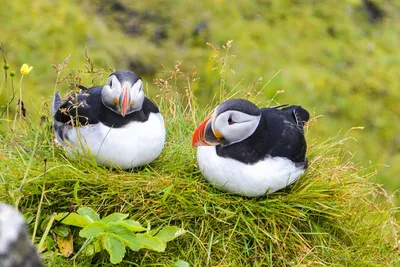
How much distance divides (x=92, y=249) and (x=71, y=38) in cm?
289

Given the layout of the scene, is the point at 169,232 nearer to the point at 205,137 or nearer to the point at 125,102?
the point at 205,137

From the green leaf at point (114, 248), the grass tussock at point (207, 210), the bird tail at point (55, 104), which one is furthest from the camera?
the bird tail at point (55, 104)

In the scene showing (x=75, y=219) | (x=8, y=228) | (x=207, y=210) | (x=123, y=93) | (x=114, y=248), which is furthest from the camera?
(x=207, y=210)

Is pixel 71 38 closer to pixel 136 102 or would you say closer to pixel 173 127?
pixel 173 127

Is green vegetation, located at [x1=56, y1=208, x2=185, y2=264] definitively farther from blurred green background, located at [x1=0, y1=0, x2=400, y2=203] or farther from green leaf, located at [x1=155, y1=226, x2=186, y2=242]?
blurred green background, located at [x1=0, y1=0, x2=400, y2=203]

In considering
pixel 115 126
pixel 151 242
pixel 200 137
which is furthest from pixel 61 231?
pixel 200 137

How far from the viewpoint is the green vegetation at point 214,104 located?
2498 millimetres

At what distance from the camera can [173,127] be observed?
325cm

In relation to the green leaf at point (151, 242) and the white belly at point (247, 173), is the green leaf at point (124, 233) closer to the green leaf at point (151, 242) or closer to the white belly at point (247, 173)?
the green leaf at point (151, 242)

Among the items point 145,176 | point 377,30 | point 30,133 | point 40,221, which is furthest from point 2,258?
point 377,30

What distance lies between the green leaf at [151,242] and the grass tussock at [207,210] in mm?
107

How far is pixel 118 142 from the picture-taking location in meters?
2.52

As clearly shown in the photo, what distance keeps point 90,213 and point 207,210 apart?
53cm

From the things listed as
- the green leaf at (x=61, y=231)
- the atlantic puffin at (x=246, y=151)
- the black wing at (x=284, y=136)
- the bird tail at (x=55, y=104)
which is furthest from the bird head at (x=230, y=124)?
the bird tail at (x=55, y=104)
